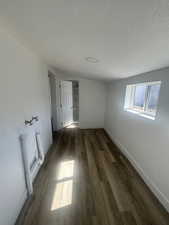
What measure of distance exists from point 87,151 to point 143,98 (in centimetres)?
172

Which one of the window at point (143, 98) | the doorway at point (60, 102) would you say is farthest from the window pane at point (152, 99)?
the doorway at point (60, 102)

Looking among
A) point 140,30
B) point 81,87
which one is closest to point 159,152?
point 140,30

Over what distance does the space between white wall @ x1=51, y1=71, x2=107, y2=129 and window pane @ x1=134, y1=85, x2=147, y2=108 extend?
1.64 meters

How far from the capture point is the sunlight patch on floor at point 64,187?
1.30 metres

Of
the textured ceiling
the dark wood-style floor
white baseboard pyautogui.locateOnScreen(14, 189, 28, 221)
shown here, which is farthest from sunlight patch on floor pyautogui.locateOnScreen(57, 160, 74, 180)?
the textured ceiling

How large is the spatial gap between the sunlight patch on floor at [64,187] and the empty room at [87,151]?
0.5 inches

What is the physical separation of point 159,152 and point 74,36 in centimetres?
173

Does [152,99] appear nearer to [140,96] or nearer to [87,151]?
[140,96]

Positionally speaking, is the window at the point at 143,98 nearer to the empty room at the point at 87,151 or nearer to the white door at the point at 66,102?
the empty room at the point at 87,151

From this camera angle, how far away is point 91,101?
377cm

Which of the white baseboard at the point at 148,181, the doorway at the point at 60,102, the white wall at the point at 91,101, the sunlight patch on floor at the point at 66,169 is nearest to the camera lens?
the white baseboard at the point at 148,181

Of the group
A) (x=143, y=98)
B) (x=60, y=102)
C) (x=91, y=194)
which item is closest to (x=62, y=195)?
(x=91, y=194)

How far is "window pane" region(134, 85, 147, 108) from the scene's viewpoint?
6.34ft

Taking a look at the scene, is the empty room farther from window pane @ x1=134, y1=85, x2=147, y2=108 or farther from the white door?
the white door
